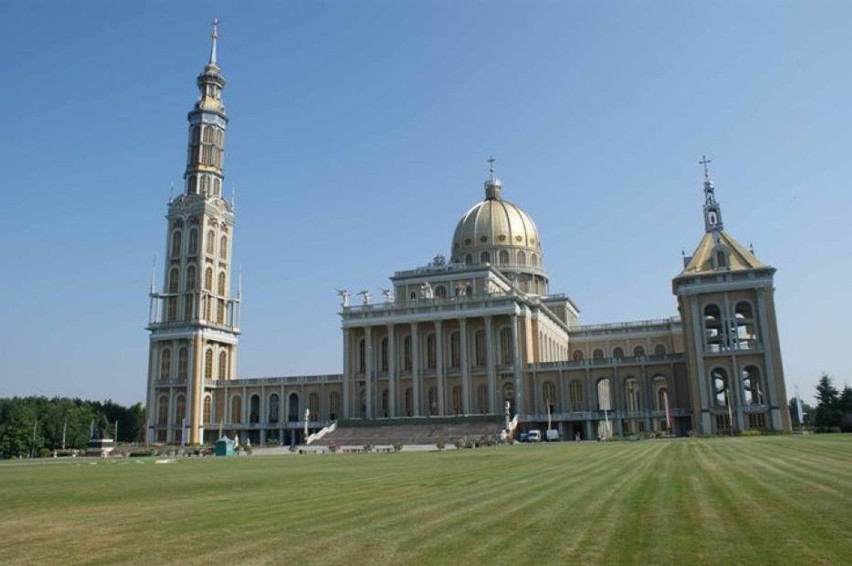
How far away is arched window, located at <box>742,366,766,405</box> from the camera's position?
73000 mm

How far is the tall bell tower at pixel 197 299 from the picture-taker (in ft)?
327

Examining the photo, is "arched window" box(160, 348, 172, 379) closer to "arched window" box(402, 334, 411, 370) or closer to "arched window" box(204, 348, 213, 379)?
"arched window" box(204, 348, 213, 379)

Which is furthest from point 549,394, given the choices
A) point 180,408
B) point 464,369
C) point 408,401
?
point 180,408

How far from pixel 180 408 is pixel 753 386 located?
2879 inches

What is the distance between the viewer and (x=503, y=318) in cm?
8662

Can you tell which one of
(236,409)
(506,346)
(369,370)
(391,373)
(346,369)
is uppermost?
(506,346)

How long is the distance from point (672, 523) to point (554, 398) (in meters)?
75.1

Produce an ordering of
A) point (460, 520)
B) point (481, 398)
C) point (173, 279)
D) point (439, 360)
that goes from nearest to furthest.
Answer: point (460, 520) → point (481, 398) → point (439, 360) → point (173, 279)

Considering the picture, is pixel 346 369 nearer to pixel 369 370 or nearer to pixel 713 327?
pixel 369 370

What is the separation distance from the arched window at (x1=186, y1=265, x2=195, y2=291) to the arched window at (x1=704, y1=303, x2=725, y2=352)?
6824cm

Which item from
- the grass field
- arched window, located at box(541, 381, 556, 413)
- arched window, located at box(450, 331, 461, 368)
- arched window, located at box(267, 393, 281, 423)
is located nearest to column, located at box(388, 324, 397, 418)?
arched window, located at box(450, 331, 461, 368)

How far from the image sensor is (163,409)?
101062mm

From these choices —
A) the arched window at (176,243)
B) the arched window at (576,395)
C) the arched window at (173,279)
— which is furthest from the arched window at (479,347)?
the arched window at (176,243)

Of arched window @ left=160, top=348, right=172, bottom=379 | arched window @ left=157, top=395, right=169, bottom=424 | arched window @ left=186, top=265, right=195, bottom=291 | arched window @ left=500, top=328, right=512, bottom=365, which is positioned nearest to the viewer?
arched window @ left=500, top=328, right=512, bottom=365
